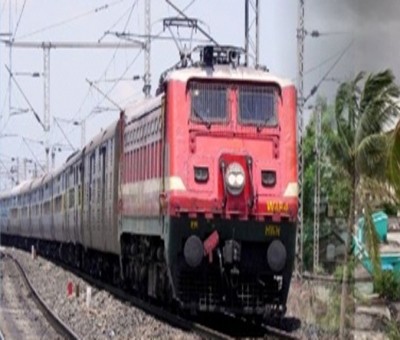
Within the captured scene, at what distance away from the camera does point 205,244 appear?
1250 centimetres

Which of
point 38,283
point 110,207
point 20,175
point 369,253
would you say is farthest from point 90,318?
point 20,175

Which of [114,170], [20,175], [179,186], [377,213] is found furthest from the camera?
[20,175]

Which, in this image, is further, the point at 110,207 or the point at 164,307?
the point at 110,207

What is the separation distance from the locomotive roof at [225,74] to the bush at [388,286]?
3371 mm

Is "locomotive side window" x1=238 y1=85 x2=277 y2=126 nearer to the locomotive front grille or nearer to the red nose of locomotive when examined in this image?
the red nose of locomotive

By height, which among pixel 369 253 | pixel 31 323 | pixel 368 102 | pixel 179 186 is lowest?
pixel 31 323

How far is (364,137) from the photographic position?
38.5 feet

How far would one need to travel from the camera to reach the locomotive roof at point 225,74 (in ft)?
41.8

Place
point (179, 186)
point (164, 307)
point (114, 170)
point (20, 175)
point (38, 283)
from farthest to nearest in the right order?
point (20, 175) < point (38, 283) < point (114, 170) < point (164, 307) < point (179, 186)

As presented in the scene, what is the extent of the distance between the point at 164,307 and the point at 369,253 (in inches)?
194

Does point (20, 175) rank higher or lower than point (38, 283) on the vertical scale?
higher

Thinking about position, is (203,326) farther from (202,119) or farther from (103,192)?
(103,192)

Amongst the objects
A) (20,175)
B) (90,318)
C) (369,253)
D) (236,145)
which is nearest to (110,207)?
(90,318)

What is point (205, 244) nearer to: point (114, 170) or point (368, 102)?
point (368, 102)
